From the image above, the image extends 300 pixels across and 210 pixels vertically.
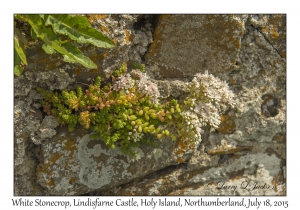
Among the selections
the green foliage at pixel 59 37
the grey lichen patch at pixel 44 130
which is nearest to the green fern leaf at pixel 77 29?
the green foliage at pixel 59 37

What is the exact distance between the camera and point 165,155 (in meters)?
3.85

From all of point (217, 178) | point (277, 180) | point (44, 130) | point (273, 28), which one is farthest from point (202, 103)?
point (277, 180)

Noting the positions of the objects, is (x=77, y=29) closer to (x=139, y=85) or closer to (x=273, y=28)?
(x=139, y=85)

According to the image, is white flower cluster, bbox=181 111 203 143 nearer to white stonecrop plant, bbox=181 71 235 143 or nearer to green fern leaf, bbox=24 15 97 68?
white stonecrop plant, bbox=181 71 235 143

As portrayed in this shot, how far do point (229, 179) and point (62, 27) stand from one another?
113 inches

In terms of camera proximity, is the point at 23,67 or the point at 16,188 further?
the point at 16,188

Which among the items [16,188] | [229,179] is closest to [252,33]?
[229,179]

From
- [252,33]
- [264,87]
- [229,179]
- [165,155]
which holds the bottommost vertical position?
[229,179]

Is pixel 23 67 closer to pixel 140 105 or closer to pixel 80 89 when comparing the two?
pixel 80 89

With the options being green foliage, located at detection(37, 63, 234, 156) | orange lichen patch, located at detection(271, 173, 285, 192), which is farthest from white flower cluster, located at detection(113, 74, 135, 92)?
orange lichen patch, located at detection(271, 173, 285, 192)

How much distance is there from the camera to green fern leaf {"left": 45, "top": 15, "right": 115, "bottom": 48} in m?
2.95

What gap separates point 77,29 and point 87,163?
5.05 feet

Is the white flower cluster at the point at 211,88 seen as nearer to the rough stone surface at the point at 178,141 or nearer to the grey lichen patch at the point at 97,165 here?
the rough stone surface at the point at 178,141

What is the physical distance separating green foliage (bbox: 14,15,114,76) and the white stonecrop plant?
1.04 m
